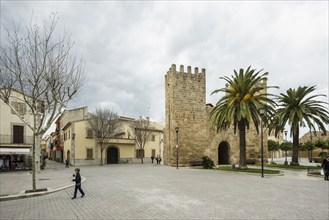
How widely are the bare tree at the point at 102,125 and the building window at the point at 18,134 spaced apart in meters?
10.9

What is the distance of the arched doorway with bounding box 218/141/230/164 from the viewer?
113 feet

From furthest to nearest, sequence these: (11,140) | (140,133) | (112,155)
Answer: (140,133) < (112,155) < (11,140)

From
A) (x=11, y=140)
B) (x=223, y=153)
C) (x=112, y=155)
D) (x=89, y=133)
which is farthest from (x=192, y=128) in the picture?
(x=11, y=140)

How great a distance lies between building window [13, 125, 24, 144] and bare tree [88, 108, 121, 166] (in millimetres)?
10915

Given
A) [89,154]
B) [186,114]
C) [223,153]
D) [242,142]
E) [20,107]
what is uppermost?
[20,107]

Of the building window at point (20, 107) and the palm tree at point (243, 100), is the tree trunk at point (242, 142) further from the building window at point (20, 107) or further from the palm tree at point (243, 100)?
the building window at point (20, 107)

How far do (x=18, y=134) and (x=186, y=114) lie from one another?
2094cm

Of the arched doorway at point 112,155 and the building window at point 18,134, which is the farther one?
the arched doorway at point 112,155

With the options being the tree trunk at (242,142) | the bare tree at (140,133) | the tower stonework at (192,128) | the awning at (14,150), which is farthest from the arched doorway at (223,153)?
the awning at (14,150)

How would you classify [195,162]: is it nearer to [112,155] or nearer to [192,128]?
[192,128]

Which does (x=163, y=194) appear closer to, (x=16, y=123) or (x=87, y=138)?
(x=16, y=123)

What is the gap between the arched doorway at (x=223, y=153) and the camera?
34.6 metres

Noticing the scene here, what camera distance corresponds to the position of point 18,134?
2842cm

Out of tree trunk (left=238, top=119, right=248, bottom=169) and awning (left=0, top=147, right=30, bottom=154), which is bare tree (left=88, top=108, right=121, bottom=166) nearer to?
awning (left=0, top=147, right=30, bottom=154)
